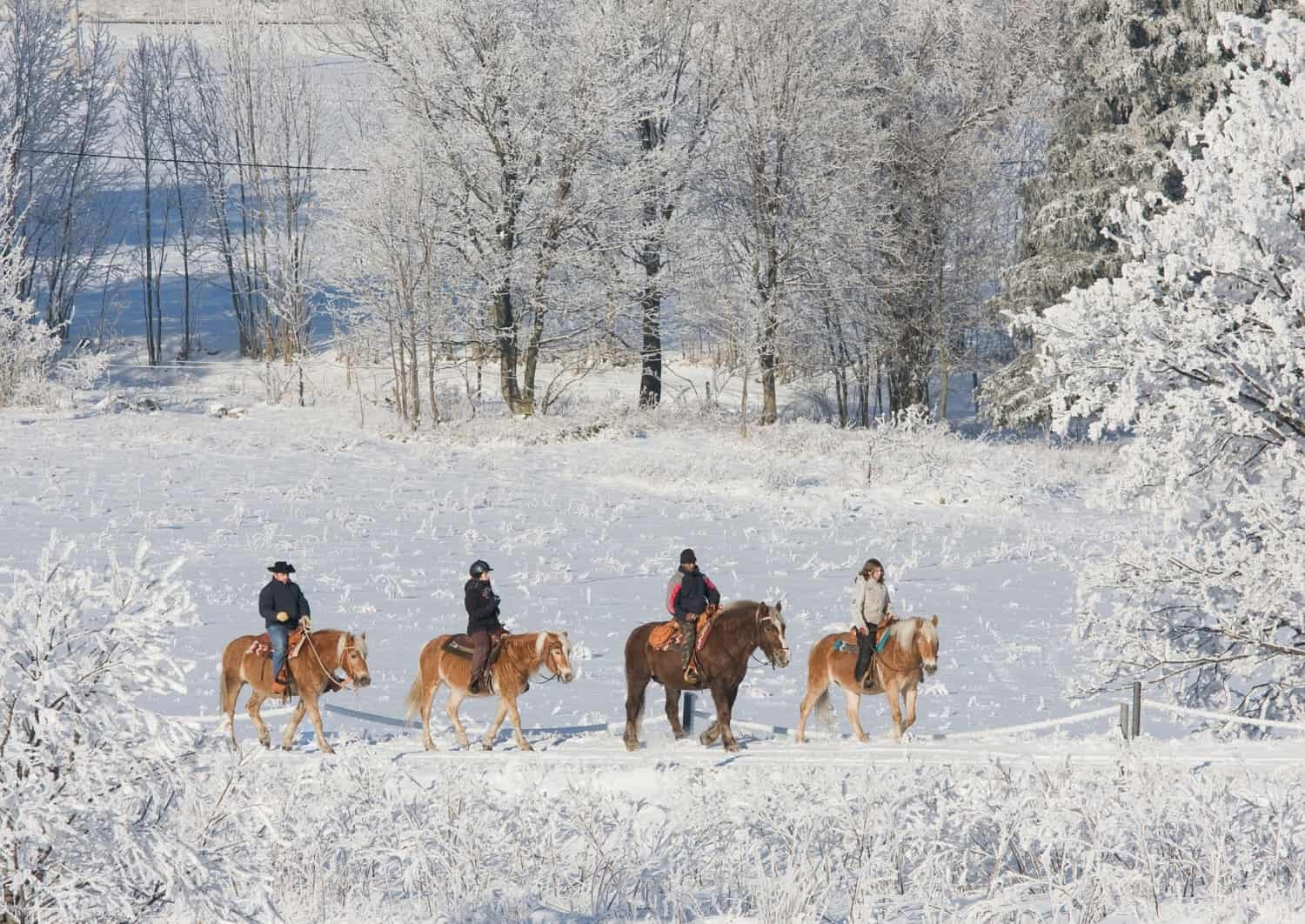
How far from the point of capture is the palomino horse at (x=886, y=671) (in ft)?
45.0

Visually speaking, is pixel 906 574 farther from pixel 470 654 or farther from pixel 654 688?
pixel 470 654

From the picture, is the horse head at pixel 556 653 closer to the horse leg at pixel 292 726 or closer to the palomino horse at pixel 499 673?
the palomino horse at pixel 499 673

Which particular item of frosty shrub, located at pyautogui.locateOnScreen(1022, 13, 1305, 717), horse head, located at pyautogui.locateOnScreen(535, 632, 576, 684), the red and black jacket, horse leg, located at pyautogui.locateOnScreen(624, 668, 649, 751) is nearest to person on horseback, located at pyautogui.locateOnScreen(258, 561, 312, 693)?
horse head, located at pyautogui.locateOnScreen(535, 632, 576, 684)

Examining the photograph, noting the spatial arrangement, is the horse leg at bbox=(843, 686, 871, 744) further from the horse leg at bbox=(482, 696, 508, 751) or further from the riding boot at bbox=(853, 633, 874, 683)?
the horse leg at bbox=(482, 696, 508, 751)

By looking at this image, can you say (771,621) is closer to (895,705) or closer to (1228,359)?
(895,705)

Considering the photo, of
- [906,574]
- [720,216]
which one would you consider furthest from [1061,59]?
[906,574]

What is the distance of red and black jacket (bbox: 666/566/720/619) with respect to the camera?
13.5 meters

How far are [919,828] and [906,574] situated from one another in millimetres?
16692

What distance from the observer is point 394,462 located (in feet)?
105

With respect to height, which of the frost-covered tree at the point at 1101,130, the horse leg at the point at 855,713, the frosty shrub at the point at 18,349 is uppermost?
the frost-covered tree at the point at 1101,130

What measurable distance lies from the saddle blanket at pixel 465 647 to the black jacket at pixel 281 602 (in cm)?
137

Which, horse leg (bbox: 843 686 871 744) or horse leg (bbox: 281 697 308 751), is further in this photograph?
horse leg (bbox: 843 686 871 744)

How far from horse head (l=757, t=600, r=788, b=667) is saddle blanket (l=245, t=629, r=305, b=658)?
4.26 meters

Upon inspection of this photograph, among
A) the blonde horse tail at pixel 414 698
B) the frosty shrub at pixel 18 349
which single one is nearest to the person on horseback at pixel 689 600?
the blonde horse tail at pixel 414 698
